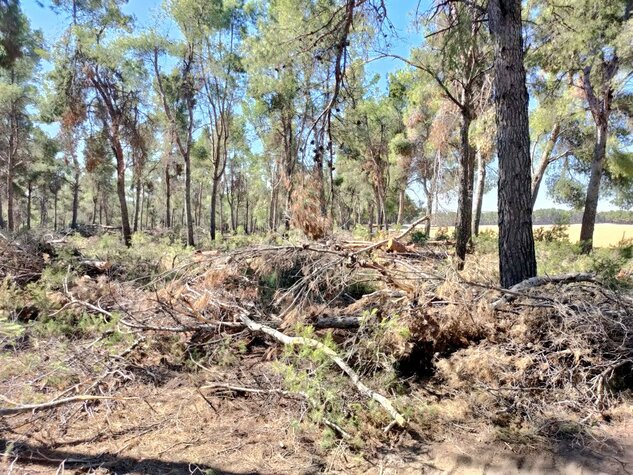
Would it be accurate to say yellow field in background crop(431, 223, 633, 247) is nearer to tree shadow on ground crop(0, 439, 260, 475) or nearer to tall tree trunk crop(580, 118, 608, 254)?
tall tree trunk crop(580, 118, 608, 254)

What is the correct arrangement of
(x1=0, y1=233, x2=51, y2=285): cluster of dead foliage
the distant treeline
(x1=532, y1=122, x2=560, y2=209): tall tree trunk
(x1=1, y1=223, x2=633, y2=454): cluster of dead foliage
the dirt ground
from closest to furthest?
1. the dirt ground
2. (x1=1, y1=223, x2=633, y2=454): cluster of dead foliage
3. (x1=0, y1=233, x2=51, y2=285): cluster of dead foliage
4. the distant treeline
5. (x1=532, y1=122, x2=560, y2=209): tall tree trunk

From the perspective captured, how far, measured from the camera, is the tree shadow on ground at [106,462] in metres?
2.50

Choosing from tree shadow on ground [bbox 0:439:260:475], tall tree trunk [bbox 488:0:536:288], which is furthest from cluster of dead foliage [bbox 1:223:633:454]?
tree shadow on ground [bbox 0:439:260:475]

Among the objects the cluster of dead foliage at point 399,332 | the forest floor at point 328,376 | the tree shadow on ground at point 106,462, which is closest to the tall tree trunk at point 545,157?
the forest floor at point 328,376

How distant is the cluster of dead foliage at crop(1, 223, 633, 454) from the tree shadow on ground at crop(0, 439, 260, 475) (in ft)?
2.35

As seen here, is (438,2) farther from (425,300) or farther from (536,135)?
(536,135)

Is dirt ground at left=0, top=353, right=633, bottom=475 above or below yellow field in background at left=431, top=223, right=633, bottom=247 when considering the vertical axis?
below

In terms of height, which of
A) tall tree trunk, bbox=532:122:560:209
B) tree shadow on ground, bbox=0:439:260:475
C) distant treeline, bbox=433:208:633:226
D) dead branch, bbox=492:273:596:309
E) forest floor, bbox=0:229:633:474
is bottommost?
tree shadow on ground, bbox=0:439:260:475

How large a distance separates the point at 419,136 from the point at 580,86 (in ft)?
23.1

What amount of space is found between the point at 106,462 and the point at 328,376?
1791 millimetres

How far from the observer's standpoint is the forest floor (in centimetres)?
264

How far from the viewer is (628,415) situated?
2906 millimetres

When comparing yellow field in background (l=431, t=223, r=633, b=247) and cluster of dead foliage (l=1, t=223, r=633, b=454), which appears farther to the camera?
yellow field in background (l=431, t=223, r=633, b=247)

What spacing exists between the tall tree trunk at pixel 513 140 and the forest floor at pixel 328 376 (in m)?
0.59
